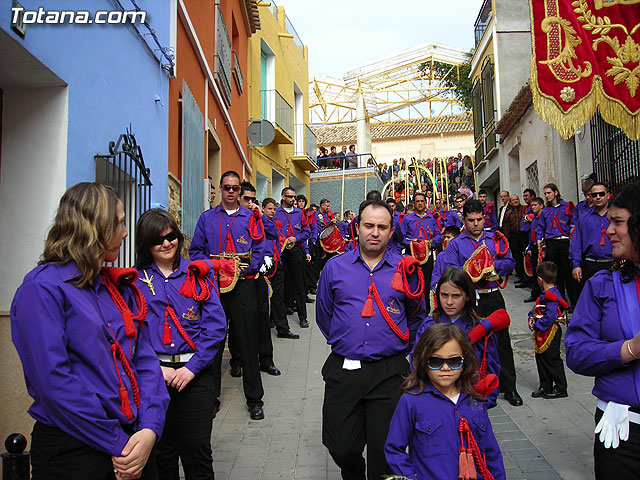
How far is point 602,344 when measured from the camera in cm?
284

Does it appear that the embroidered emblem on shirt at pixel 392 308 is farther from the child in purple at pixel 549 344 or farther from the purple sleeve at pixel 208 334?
the child in purple at pixel 549 344

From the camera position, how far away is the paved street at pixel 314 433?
4867 millimetres

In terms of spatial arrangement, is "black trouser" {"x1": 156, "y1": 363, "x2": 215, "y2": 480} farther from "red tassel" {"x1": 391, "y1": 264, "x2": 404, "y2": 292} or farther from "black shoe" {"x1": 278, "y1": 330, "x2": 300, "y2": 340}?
"black shoe" {"x1": 278, "y1": 330, "x2": 300, "y2": 340}

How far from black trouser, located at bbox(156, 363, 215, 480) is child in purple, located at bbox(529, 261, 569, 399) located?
4.16 metres

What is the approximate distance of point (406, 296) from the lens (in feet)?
13.1

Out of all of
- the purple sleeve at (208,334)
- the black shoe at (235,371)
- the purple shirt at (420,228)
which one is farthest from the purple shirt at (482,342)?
the purple shirt at (420,228)

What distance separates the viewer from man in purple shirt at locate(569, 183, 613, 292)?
791 cm

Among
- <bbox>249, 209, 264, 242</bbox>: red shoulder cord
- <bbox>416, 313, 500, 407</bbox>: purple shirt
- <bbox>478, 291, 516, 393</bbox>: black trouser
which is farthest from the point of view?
<bbox>249, 209, 264, 242</bbox>: red shoulder cord

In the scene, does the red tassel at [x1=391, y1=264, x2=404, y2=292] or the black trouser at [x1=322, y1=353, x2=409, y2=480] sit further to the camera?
the red tassel at [x1=391, y1=264, x2=404, y2=292]

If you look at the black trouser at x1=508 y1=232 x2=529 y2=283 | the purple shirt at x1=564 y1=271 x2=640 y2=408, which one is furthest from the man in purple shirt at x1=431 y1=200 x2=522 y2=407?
the black trouser at x1=508 y1=232 x2=529 y2=283

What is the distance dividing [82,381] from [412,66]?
116 ft

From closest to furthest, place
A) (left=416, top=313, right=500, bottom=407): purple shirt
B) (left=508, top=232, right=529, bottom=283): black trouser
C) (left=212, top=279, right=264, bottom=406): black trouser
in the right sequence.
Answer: (left=416, top=313, right=500, bottom=407): purple shirt, (left=212, top=279, right=264, bottom=406): black trouser, (left=508, top=232, right=529, bottom=283): black trouser

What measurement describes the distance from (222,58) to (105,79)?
19.5ft

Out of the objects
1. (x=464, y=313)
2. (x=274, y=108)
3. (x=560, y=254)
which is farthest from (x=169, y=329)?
(x=274, y=108)
